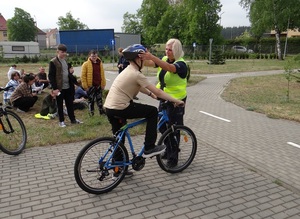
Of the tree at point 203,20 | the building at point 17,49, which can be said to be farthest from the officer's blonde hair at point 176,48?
the tree at point 203,20

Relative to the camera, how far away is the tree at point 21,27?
74.6 metres

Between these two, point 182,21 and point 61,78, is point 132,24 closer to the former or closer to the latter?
point 182,21

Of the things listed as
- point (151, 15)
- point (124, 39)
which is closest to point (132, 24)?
point (151, 15)

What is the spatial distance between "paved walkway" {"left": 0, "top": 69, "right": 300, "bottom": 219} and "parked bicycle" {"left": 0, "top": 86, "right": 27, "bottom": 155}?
0.58 feet

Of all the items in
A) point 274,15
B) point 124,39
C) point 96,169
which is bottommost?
point 96,169

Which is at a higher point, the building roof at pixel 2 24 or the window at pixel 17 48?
the building roof at pixel 2 24

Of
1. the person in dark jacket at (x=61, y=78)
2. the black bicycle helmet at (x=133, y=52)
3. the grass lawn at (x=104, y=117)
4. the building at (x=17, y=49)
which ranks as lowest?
the grass lawn at (x=104, y=117)

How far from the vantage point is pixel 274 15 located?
36438 mm

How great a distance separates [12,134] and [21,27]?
78.9m

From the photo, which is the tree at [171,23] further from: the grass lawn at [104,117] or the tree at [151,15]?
the grass lawn at [104,117]

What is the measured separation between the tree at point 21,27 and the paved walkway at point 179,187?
Answer: 257 feet

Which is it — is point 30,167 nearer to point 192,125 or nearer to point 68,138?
point 68,138

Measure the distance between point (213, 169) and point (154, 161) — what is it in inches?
37.0

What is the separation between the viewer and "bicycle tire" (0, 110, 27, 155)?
5.16 m
